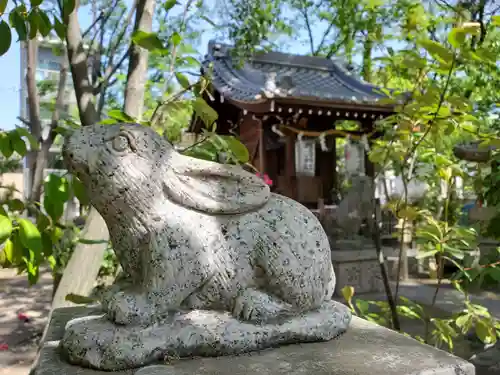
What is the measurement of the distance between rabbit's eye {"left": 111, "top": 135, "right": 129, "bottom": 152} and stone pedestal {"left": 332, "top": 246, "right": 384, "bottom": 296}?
19.1 ft

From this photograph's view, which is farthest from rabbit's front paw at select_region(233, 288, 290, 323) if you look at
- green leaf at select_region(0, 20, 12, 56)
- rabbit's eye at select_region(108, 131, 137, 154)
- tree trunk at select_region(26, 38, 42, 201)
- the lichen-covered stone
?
tree trunk at select_region(26, 38, 42, 201)

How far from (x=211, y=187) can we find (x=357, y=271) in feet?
19.1

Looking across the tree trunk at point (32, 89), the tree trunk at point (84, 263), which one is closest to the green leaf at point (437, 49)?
the tree trunk at point (84, 263)

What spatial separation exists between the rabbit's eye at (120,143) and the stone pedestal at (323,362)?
2.10 ft

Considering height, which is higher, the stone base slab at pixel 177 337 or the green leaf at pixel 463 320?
the stone base slab at pixel 177 337

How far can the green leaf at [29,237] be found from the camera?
136 cm

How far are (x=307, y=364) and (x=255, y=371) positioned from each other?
0.16 meters

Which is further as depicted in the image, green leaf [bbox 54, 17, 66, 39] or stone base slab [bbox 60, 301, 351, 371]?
green leaf [bbox 54, 17, 66, 39]

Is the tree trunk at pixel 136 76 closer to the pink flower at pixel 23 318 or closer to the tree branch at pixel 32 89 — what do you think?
the tree branch at pixel 32 89

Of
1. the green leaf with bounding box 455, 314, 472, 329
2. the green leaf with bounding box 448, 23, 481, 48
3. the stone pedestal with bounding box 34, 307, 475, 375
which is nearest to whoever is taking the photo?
the stone pedestal with bounding box 34, 307, 475, 375

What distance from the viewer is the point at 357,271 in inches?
269

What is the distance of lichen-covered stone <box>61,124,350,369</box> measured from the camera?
129cm

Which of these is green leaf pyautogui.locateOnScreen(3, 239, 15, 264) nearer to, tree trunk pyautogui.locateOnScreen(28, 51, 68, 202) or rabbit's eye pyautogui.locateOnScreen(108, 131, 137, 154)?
rabbit's eye pyautogui.locateOnScreen(108, 131, 137, 154)

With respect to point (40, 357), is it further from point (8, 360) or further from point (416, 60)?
point (8, 360)
